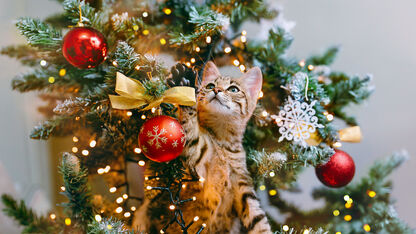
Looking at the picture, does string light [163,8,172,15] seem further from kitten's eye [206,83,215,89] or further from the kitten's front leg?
the kitten's front leg

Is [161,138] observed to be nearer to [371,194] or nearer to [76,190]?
[76,190]

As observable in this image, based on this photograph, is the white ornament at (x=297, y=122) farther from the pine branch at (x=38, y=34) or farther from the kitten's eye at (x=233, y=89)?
the pine branch at (x=38, y=34)

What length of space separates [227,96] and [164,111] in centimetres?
14

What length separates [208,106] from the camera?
64cm

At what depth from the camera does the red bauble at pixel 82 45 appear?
54cm

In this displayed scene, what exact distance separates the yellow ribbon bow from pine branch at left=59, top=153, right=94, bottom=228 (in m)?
0.16

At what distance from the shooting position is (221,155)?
0.65 metres

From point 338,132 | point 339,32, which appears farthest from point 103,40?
point 339,32

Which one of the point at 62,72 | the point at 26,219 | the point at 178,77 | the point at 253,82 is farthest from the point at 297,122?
the point at 26,219

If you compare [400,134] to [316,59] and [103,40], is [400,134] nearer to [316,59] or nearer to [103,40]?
[316,59]

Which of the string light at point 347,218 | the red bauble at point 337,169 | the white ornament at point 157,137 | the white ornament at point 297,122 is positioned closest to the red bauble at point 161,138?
the white ornament at point 157,137

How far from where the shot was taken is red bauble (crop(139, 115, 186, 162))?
52 centimetres

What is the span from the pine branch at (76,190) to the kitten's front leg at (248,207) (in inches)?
12.3

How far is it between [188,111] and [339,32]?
0.75 m
